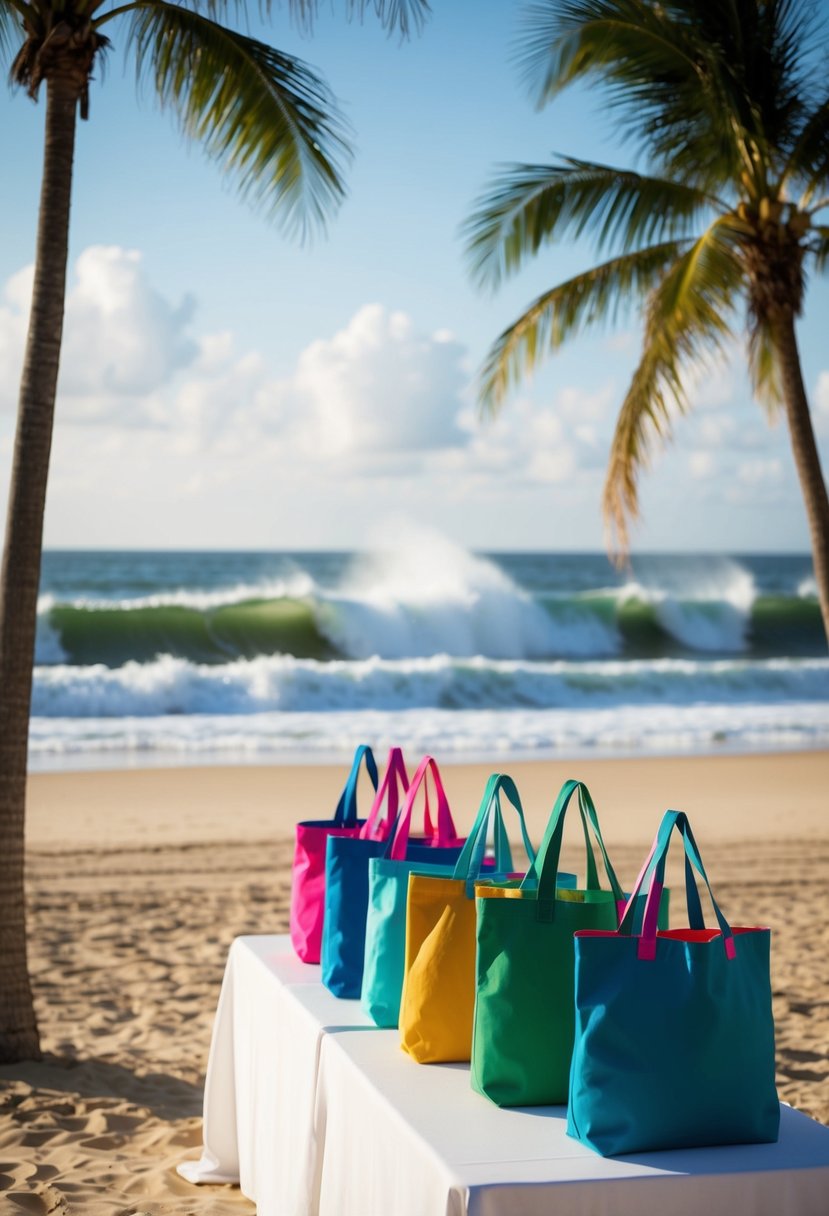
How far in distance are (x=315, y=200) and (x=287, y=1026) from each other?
3.89 m

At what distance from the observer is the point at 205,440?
42375 mm

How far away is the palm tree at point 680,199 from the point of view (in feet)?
22.0

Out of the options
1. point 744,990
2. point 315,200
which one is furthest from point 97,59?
point 744,990

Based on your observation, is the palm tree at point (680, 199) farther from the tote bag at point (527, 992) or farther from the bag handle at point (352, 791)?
the tote bag at point (527, 992)

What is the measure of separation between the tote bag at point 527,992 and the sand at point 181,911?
1272 mm

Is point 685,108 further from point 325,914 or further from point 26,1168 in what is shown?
point 26,1168

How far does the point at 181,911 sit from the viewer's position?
6.91 meters

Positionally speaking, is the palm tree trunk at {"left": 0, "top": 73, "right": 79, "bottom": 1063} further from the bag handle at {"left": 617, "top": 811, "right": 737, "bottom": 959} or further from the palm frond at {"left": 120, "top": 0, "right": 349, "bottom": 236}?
the bag handle at {"left": 617, "top": 811, "right": 737, "bottom": 959}

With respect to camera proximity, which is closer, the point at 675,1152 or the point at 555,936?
the point at 675,1152

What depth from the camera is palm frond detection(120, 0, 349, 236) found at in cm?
476

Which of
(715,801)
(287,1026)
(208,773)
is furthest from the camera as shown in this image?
(208,773)

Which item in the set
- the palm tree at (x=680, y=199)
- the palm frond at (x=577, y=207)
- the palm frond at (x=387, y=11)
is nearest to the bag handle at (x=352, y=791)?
the palm frond at (x=387, y=11)

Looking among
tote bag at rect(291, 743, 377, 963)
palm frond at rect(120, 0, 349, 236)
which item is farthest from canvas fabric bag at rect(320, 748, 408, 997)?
palm frond at rect(120, 0, 349, 236)

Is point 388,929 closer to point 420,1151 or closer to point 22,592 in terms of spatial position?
point 420,1151
